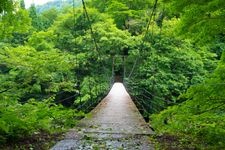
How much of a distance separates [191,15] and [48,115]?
75.7 inches

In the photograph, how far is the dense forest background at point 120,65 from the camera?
385cm

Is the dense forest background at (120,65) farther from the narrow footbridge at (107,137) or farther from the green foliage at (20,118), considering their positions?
the narrow footbridge at (107,137)

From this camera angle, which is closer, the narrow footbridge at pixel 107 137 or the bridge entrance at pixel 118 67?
the narrow footbridge at pixel 107 137

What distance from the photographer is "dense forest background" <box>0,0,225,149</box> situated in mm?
3850

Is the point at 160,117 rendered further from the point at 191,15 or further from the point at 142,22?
the point at 142,22

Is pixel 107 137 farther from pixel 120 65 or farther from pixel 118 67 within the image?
pixel 118 67

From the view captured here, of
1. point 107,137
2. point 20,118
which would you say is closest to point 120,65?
point 107,137

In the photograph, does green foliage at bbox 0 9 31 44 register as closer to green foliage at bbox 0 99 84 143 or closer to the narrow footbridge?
green foliage at bbox 0 99 84 143

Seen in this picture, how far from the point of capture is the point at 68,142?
4.03m

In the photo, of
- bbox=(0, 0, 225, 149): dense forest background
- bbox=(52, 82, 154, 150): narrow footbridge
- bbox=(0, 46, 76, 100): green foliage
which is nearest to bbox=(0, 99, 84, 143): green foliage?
bbox=(0, 0, 225, 149): dense forest background

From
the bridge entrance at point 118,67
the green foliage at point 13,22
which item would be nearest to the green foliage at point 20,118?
the green foliage at point 13,22

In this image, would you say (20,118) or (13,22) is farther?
(13,22)

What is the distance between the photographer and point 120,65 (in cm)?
2414

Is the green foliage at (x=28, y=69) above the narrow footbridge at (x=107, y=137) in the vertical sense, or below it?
above
